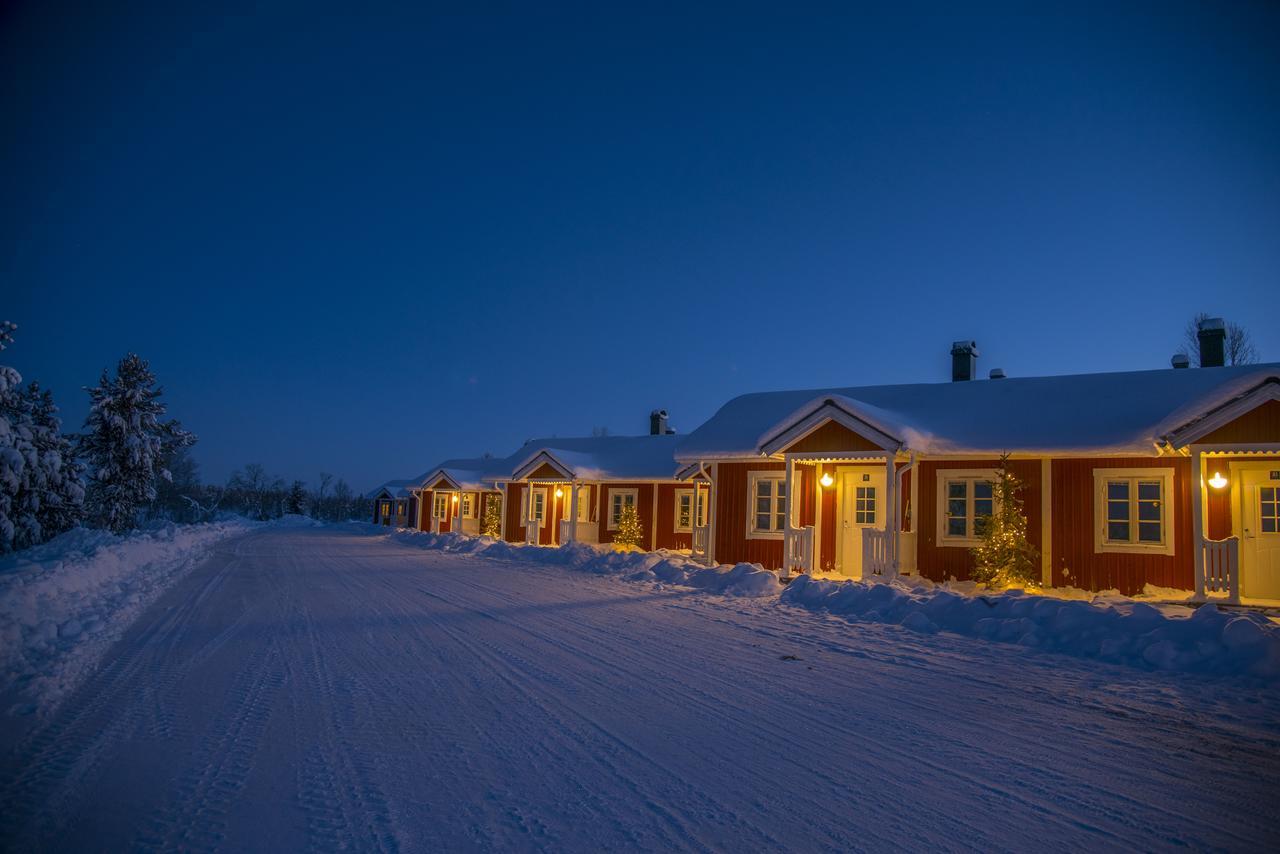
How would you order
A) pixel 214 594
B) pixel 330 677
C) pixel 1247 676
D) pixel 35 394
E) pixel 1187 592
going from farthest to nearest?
1. pixel 35 394
2. pixel 1187 592
3. pixel 214 594
4. pixel 1247 676
5. pixel 330 677

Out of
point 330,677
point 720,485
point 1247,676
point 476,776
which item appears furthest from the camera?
point 720,485

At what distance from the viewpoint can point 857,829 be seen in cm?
347

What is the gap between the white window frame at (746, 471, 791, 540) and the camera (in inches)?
707

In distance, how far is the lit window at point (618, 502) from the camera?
27.4m

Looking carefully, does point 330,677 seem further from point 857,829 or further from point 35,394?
point 35,394

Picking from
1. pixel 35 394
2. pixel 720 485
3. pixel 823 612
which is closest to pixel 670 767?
pixel 823 612

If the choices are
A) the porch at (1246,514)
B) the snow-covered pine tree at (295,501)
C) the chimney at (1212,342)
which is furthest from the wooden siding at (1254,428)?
the snow-covered pine tree at (295,501)

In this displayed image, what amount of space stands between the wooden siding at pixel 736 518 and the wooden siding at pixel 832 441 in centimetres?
222

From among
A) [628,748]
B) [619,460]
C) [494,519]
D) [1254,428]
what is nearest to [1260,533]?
[1254,428]

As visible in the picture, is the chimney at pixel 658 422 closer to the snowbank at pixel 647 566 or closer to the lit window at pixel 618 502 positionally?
the lit window at pixel 618 502

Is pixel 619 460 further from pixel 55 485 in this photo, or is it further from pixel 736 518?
pixel 55 485

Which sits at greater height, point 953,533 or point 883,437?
point 883,437

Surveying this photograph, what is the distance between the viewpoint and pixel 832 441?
1535cm

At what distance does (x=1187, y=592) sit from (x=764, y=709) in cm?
1171
